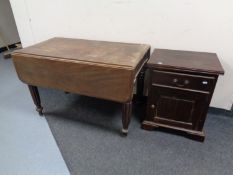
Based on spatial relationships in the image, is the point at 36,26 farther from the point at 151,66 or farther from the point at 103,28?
the point at 151,66

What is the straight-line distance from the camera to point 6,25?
366cm

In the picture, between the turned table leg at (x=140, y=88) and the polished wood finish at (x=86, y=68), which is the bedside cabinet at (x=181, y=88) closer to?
the polished wood finish at (x=86, y=68)

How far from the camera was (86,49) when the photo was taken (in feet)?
5.30

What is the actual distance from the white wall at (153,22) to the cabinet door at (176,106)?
474mm

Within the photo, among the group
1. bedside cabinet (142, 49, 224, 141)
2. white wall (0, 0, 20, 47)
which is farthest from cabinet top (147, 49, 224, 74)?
white wall (0, 0, 20, 47)

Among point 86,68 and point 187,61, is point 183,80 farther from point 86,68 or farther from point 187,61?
point 86,68

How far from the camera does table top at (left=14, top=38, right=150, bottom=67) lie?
4.48ft

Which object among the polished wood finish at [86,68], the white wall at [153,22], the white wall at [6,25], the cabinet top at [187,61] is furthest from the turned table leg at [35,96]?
the white wall at [6,25]

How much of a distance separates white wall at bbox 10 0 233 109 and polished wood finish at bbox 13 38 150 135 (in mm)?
215

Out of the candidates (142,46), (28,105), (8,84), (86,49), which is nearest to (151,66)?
→ (142,46)

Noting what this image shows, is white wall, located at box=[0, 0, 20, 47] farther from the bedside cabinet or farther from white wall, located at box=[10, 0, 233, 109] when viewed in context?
the bedside cabinet

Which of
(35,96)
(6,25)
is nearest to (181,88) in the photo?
(35,96)

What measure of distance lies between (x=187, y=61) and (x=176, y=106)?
37 cm

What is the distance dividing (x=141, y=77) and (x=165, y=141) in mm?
660
